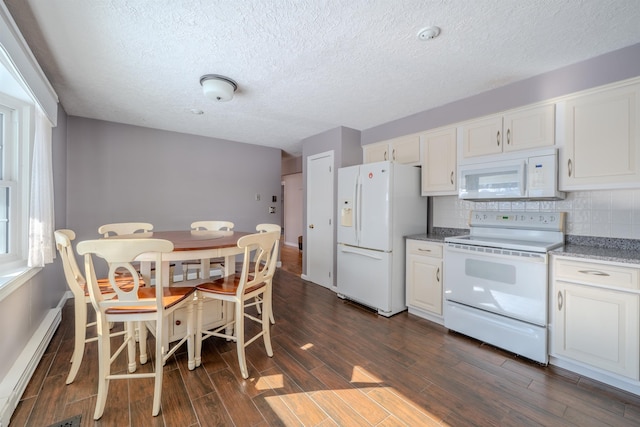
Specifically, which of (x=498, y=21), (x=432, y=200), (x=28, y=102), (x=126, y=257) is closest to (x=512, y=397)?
(x=432, y=200)

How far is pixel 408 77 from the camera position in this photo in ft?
7.82

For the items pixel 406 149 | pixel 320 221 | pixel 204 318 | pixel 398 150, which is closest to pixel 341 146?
pixel 398 150

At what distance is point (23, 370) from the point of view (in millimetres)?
1739

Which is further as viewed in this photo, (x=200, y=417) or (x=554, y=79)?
(x=554, y=79)

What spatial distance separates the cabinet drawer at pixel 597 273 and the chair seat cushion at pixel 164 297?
8.92 feet

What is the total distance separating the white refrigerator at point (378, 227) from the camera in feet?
9.71

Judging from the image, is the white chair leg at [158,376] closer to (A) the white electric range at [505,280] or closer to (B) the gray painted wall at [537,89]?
(A) the white electric range at [505,280]

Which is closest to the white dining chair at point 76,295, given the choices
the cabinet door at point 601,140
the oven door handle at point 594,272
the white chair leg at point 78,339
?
the white chair leg at point 78,339

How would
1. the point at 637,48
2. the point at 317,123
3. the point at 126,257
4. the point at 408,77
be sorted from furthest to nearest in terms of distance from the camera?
the point at 317,123, the point at 408,77, the point at 637,48, the point at 126,257

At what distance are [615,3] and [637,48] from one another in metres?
0.67

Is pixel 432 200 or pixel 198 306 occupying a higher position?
pixel 432 200

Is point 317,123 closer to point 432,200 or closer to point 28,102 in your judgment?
point 432,200

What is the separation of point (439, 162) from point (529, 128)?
33.0 inches

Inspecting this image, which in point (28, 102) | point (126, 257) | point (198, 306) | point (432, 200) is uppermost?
point (28, 102)
